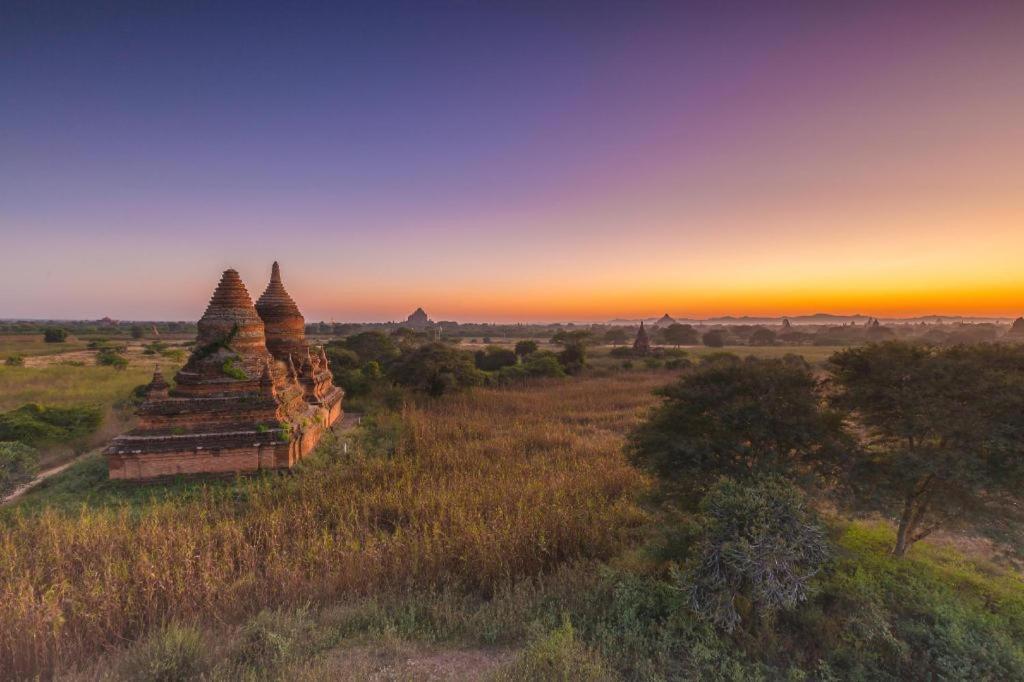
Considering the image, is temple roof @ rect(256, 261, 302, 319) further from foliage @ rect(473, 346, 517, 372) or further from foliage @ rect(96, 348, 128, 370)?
foliage @ rect(96, 348, 128, 370)

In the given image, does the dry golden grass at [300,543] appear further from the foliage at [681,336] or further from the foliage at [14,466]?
the foliage at [681,336]

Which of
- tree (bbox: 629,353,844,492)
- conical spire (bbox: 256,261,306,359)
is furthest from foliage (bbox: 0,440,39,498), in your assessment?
tree (bbox: 629,353,844,492)

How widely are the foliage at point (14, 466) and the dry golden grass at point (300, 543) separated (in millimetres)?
2456

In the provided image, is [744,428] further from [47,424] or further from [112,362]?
[112,362]

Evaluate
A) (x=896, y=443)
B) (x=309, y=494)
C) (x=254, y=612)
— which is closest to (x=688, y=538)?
(x=896, y=443)

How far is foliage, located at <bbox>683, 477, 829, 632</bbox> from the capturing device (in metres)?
3.92

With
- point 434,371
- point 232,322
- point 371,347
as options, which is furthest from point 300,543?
point 371,347

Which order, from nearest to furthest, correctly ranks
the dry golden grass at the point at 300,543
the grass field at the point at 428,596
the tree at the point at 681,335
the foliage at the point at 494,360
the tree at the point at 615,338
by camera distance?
the grass field at the point at 428,596, the dry golden grass at the point at 300,543, the foliage at the point at 494,360, the tree at the point at 681,335, the tree at the point at 615,338

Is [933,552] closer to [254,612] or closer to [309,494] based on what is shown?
[254,612]

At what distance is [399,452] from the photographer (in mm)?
10484

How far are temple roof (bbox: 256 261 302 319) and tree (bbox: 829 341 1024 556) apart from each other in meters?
13.9

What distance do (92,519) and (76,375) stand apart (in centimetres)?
2328

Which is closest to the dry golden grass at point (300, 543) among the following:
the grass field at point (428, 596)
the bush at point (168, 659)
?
the grass field at point (428, 596)

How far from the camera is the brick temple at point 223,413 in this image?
845cm
